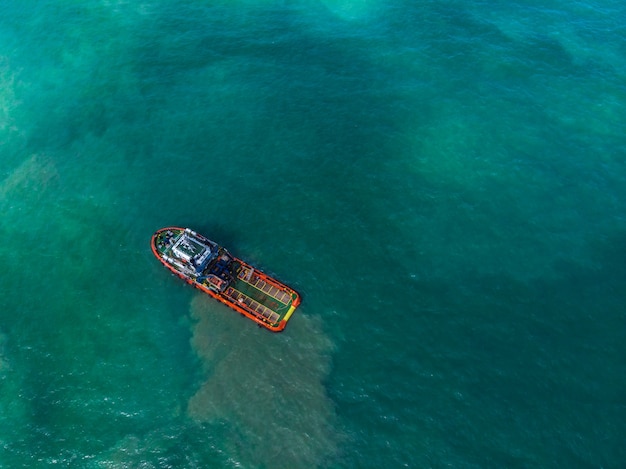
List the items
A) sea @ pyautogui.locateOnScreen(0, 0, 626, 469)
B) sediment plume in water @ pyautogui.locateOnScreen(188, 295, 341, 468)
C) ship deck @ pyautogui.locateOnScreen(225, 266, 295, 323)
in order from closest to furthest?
sediment plume in water @ pyautogui.locateOnScreen(188, 295, 341, 468) → sea @ pyautogui.locateOnScreen(0, 0, 626, 469) → ship deck @ pyautogui.locateOnScreen(225, 266, 295, 323)

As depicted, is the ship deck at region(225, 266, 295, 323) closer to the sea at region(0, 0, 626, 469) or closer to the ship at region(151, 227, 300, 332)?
the ship at region(151, 227, 300, 332)

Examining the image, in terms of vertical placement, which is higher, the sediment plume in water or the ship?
the ship

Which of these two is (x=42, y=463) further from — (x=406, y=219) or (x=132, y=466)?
(x=406, y=219)

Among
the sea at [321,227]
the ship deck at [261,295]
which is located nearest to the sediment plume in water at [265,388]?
the sea at [321,227]

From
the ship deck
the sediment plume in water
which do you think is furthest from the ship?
the sediment plume in water

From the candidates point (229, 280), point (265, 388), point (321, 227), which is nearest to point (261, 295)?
point (229, 280)
